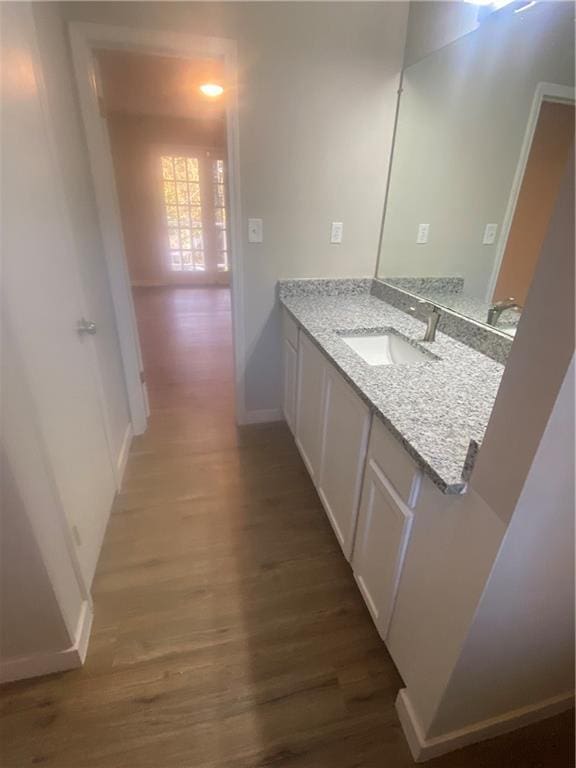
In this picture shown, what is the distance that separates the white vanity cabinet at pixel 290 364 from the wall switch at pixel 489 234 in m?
0.93

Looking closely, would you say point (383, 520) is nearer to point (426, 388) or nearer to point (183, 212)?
point (426, 388)

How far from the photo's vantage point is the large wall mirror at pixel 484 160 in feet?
3.90

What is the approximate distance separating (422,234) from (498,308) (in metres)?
0.77

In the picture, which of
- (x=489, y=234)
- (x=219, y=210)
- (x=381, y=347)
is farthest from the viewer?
(x=219, y=210)

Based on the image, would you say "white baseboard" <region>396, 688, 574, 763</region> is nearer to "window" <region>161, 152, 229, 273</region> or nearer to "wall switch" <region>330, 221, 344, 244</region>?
"wall switch" <region>330, 221, 344, 244</region>

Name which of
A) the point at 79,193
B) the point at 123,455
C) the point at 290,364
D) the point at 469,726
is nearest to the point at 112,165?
the point at 79,193

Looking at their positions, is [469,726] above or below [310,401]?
below

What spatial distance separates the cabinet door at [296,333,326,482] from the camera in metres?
1.64

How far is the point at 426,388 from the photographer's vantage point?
3.77 ft

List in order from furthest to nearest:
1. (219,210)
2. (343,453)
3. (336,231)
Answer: (219,210)
(336,231)
(343,453)

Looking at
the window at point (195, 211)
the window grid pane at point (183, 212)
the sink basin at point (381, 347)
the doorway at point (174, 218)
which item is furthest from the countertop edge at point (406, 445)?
the window grid pane at point (183, 212)

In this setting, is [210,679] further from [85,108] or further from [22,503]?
[85,108]

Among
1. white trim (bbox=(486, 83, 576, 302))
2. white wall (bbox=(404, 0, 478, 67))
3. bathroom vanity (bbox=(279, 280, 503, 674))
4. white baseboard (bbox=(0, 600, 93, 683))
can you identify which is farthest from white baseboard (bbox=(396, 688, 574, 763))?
white wall (bbox=(404, 0, 478, 67))

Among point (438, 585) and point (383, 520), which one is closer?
point (438, 585)
